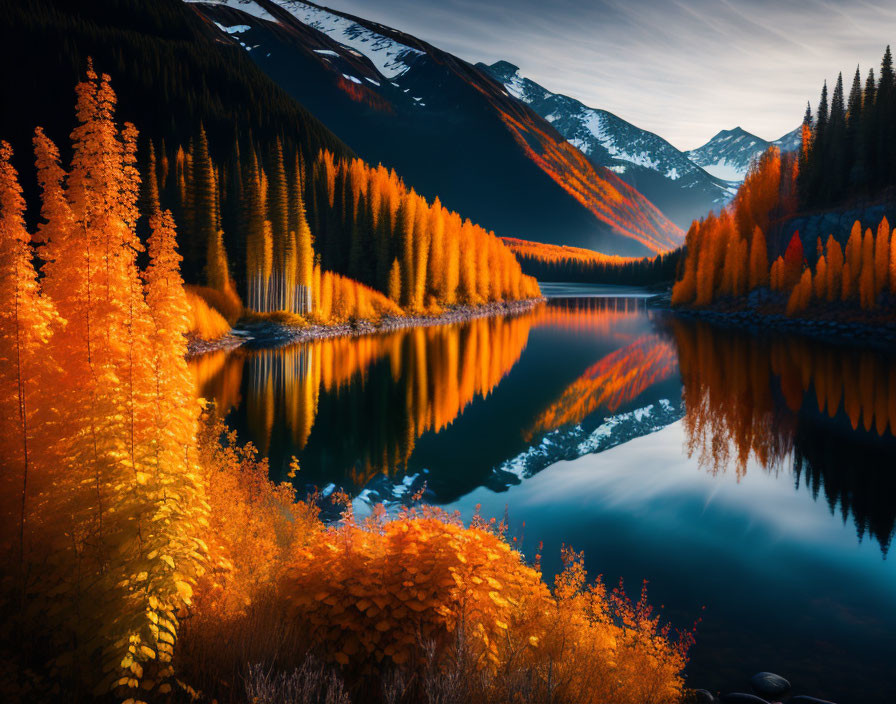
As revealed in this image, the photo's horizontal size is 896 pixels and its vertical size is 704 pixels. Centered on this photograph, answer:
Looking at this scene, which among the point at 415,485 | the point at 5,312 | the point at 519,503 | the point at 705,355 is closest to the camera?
the point at 5,312

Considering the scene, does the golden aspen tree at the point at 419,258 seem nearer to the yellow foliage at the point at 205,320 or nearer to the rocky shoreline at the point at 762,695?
the yellow foliage at the point at 205,320

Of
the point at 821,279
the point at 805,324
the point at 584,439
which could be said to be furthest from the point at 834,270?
the point at 584,439

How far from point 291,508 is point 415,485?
7.63 meters

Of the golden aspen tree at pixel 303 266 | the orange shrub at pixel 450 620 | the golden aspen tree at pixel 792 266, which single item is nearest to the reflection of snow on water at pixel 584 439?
the orange shrub at pixel 450 620

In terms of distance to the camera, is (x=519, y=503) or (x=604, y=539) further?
(x=519, y=503)

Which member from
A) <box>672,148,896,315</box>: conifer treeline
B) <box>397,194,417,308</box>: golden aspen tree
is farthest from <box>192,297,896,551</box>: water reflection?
<box>397,194,417,308</box>: golden aspen tree

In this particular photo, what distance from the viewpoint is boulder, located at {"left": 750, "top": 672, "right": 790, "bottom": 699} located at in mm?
10297

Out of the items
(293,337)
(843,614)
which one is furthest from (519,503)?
(293,337)

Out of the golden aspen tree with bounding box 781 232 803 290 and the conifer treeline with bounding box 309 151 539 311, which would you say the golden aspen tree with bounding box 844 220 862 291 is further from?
the conifer treeline with bounding box 309 151 539 311

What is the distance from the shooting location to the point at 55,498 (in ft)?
23.6

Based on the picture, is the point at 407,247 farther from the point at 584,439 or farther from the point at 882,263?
the point at 882,263

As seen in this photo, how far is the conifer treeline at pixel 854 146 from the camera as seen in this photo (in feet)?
306

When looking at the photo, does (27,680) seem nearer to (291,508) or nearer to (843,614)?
(291,508)

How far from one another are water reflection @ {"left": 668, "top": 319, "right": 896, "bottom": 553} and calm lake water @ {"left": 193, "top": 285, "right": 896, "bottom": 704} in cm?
16
